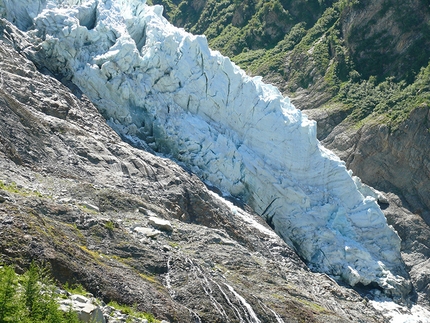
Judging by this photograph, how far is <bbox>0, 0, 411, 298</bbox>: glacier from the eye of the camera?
4422cm

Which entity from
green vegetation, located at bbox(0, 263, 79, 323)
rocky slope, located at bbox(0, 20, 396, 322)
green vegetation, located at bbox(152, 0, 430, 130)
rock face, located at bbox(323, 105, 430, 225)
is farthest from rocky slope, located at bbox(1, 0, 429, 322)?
green vegetation, located at bbox(152, 0, 430, 130)

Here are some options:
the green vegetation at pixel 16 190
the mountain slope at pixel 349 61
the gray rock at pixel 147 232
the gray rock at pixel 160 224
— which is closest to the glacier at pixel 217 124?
the mountain slope at pixel 349 61

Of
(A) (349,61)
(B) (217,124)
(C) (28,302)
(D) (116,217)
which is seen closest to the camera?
(C) (28,302)

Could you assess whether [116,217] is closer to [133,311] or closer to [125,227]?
[125,227]

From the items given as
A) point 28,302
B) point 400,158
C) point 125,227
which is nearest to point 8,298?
point 28,302

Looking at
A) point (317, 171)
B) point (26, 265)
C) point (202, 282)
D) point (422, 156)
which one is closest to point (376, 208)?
point (317, 171)

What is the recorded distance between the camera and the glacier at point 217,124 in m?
44.2

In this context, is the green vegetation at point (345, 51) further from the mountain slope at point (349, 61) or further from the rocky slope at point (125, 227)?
the rocky slope at point (125, 227)

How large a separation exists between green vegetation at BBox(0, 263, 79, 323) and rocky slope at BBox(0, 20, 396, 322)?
6.97ft

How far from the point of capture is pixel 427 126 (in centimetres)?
6031

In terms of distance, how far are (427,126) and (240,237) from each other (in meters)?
28.7

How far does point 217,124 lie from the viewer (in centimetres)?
4681

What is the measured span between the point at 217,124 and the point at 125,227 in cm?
1967

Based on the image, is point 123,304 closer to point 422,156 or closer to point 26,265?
point 26,265
